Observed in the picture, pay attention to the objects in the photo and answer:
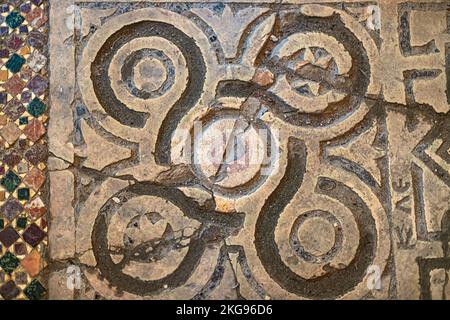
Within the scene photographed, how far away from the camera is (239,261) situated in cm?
185

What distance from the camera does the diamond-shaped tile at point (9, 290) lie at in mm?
1822

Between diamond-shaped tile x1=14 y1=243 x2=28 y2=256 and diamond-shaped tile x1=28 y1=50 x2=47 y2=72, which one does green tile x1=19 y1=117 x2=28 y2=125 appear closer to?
diamond-shaped tile x1=28 y1=50 x2=47 y2=72

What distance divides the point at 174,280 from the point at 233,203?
1.04 feet

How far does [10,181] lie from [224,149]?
717 mm

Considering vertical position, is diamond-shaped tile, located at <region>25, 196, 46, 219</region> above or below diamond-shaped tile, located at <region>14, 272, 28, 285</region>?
above

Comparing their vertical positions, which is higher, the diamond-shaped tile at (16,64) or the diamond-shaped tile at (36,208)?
the diamond-shaped tile at (16,64)

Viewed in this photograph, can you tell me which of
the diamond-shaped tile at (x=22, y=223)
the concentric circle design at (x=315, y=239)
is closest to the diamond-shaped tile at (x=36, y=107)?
the diamond-shaped tile at (x=22, y=223)

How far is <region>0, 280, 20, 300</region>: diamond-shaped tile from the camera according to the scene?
1.82 m

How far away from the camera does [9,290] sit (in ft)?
5.99

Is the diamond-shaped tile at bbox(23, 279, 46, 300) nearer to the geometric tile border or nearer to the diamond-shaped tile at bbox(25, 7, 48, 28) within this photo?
the geometric tile border

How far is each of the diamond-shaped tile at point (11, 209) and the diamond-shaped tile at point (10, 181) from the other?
0.14 feet

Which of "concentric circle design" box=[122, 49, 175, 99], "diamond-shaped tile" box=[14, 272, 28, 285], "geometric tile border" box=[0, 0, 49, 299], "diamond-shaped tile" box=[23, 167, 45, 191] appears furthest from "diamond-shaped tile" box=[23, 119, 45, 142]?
"diamond-shaped tile" box=[14, 272, 28, 285]

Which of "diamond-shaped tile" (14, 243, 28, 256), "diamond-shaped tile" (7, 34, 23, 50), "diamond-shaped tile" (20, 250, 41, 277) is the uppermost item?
"diamond-shaped tile" (7, 34, 23, 50)

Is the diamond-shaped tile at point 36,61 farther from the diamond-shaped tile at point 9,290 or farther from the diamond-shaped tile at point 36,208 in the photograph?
the diamond-shaped tile at point 9,290
